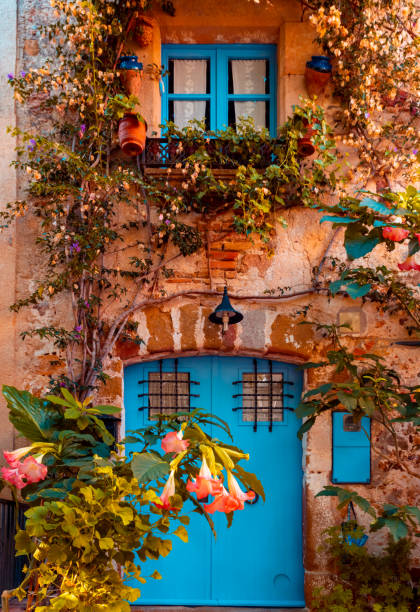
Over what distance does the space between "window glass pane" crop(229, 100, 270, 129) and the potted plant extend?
0.84 metres

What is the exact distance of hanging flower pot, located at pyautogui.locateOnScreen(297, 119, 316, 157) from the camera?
3.89m

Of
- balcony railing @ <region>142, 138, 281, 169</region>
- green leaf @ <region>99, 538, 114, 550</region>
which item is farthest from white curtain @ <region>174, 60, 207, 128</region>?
green leaf @ <region>99, 538, 114, 550</region>

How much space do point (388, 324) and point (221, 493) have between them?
8.10 feet

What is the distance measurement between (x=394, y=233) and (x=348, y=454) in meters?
1.79

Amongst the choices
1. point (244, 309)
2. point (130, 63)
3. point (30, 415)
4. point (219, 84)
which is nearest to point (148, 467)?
point (30, 415)

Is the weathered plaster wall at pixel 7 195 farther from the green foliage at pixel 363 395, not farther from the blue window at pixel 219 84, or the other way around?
the green foliage at pixel 363 395

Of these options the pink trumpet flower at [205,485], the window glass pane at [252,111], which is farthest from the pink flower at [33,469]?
the window glass pane at [252,111]

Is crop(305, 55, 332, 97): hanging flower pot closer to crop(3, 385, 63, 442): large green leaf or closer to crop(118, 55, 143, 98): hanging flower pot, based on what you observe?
crop(118, 55, 143, 98): hanging flower pot

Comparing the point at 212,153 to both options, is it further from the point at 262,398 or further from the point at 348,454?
the point at 348,454

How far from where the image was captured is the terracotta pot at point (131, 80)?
4035mm

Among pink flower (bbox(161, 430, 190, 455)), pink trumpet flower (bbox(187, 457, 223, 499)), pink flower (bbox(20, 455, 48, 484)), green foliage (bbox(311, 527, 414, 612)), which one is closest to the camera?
pink trumpet flower (bbox(187, 457, 223, 499))

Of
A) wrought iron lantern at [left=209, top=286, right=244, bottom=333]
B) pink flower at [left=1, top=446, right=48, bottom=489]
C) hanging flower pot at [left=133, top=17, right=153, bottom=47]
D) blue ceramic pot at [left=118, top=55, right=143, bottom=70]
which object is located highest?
hanging flower pot at [left=133, top=17, right=153, bottom=47]

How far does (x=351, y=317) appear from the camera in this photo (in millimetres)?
4105

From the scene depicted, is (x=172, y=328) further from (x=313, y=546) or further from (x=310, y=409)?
(x=313, y=546)
